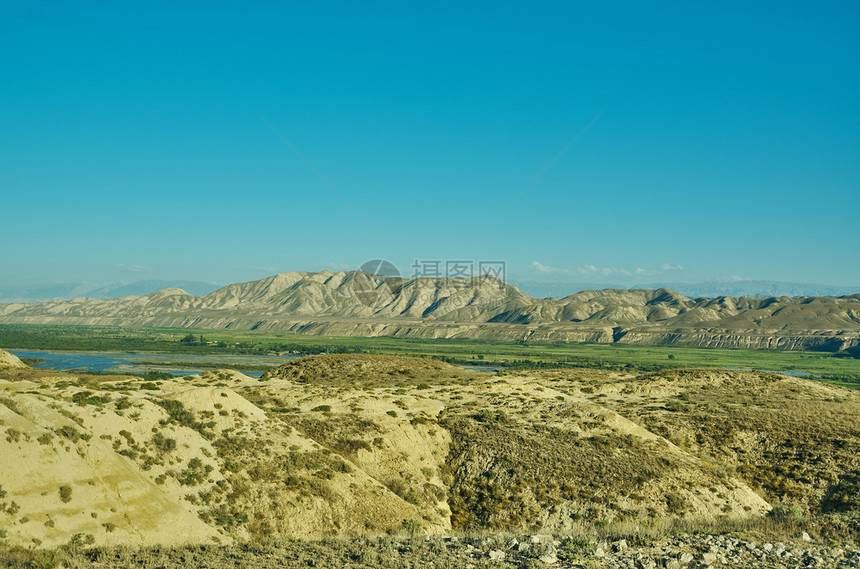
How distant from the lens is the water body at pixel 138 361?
14362 cm

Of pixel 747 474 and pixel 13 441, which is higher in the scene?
pixel 13 441

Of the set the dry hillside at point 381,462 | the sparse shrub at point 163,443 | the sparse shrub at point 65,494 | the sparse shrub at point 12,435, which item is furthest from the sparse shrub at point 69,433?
the sparse shrub at point 163,443

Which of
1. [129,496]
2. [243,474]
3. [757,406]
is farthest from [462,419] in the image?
[757,406]

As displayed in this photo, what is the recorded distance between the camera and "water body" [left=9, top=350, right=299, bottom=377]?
471 ft

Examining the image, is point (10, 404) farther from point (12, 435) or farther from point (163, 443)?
point (163, 443)

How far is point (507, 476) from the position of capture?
133ft

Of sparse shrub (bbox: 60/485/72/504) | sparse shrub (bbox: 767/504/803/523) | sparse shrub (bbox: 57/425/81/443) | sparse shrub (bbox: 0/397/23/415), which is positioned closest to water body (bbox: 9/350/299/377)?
sparse shrub (bbox: 0/397/23/415)

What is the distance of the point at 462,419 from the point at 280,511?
2112 cm

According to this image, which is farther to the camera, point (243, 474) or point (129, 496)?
point (243, 474)

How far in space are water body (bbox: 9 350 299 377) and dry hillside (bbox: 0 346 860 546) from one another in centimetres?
9207

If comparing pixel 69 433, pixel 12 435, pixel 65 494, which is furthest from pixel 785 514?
pixel 12 435

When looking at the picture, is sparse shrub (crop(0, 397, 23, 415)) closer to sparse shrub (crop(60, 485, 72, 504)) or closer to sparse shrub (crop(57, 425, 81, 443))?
sparse shrub (crop(57, 425, 81, 443))

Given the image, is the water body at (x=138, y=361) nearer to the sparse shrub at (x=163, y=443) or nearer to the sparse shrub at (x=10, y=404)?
the sparse shrub at (x=163, y=443)

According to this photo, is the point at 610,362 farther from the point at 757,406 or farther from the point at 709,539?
the point at 709,539
